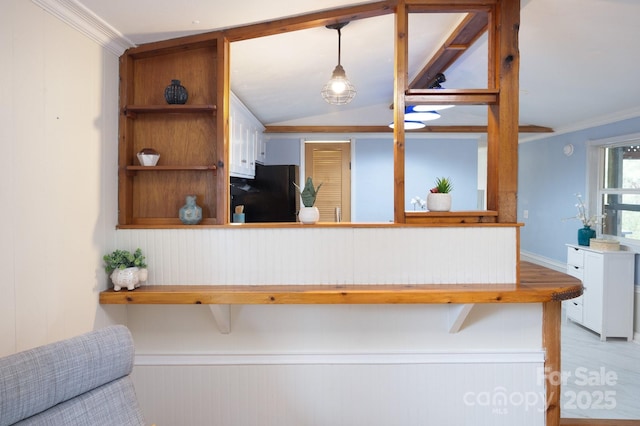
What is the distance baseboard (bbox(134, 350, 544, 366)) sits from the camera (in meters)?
2.11

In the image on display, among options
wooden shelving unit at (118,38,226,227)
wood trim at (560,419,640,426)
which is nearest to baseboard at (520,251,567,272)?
wood trim at (560,419,640,426)

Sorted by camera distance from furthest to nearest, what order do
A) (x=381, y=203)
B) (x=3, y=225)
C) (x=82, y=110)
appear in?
(x=381, y=203)
(x=82, y=110)
(x=3, y=225)

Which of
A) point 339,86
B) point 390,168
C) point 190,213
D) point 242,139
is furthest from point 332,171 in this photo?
point 190,213

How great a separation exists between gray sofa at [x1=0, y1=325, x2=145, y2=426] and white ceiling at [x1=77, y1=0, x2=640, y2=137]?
1.35 m

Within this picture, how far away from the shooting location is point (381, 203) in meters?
5.36

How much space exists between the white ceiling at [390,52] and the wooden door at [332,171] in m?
0.68

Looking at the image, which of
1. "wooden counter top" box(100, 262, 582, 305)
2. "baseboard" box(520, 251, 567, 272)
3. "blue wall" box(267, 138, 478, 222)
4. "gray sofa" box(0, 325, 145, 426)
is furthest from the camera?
"blue wall" box(267, 138, 478, 222)

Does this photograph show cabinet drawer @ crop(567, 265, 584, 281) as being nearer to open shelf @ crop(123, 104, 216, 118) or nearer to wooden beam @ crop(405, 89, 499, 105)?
wooden beam @ crop(405, 89, 499, 105)

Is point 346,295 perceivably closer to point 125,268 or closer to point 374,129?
point 125,268

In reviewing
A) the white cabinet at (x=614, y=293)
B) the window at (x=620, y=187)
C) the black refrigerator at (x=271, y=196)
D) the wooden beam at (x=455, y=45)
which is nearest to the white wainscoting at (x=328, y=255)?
the wooden beam at (x=455, y=45)

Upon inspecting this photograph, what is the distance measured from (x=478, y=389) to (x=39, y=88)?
248 centimetres

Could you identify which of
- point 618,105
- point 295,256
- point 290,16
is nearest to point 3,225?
point 295,256

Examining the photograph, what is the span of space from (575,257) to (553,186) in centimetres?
125

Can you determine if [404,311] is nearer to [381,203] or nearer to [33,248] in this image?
[33,248]
